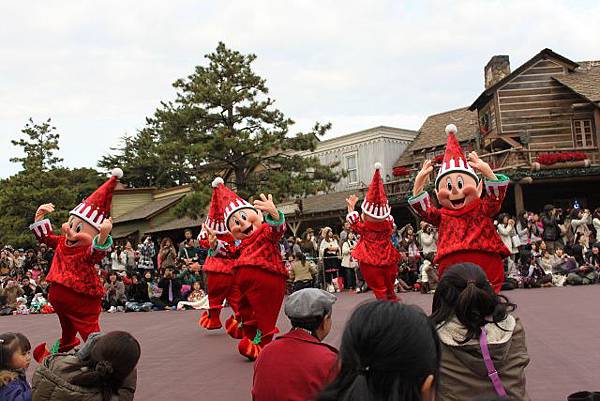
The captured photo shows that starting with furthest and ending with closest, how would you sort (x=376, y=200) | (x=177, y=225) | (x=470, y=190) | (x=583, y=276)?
(x=177, y=225) → (x=583, y=276) → (x=376, y=200) → (x=470, y=190)

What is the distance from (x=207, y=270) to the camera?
971cm

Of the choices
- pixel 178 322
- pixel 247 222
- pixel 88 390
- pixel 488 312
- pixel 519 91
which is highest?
pixel 519 91

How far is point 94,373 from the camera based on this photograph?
346cm

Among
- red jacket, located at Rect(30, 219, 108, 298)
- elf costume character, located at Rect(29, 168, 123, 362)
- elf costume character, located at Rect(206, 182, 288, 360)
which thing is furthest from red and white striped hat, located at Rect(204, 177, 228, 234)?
red jacket, located at Rect(30, 219, 108, 298)

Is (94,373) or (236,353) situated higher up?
(94,373)

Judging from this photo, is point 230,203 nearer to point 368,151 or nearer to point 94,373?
point 94,373

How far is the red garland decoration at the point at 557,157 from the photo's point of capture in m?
21.4

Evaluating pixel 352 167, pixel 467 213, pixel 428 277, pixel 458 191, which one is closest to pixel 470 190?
pixel 458 191

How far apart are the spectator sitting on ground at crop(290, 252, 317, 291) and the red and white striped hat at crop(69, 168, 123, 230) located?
8582mm

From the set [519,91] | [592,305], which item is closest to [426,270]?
[592,305]

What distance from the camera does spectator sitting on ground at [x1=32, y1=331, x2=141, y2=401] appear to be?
11.3ft

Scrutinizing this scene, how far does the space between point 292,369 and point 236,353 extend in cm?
556

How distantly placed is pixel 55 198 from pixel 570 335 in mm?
26542

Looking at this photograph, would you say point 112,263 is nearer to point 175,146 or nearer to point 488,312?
point 175,146
